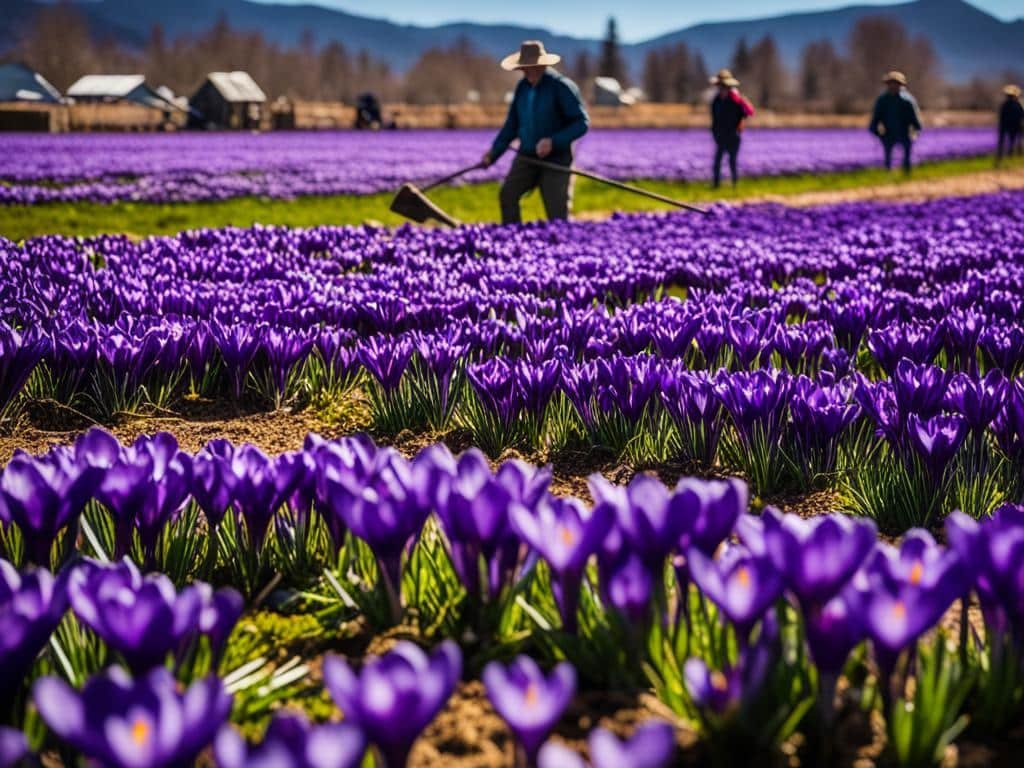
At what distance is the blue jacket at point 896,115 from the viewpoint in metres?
22.2

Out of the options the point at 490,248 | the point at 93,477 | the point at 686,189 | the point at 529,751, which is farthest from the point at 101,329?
the point at 686,189

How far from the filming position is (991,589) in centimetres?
197

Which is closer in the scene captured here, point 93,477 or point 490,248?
point 93,477

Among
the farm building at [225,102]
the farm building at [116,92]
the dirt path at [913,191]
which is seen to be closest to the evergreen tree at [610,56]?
the farm building at [116,92]

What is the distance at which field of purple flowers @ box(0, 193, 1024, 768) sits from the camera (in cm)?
173

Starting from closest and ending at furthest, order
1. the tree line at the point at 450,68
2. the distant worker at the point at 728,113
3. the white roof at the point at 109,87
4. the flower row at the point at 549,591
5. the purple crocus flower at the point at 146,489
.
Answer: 1. the flower row at the point at 549,591
2. the purple crocus flower at the point at 146,489
3. the distant worker at the point at 728,113
4. the white roof at the point at 109,87
5. the tree line at the point at 450,68

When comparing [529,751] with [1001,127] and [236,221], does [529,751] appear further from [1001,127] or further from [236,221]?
[1001,127]

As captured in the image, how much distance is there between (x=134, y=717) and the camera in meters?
1.49

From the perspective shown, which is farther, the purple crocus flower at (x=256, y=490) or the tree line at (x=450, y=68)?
the tree line at (x=450, y=68)

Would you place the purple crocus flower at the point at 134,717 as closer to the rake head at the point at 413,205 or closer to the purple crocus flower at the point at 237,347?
the purple crocus flower at the point at 237,347

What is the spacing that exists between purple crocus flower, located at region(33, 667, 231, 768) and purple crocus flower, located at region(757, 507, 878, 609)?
3.27ft

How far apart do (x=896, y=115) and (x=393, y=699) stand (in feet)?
76.9

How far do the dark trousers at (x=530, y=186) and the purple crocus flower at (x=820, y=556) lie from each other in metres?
10.9

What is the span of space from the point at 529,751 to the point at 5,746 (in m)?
0.73
